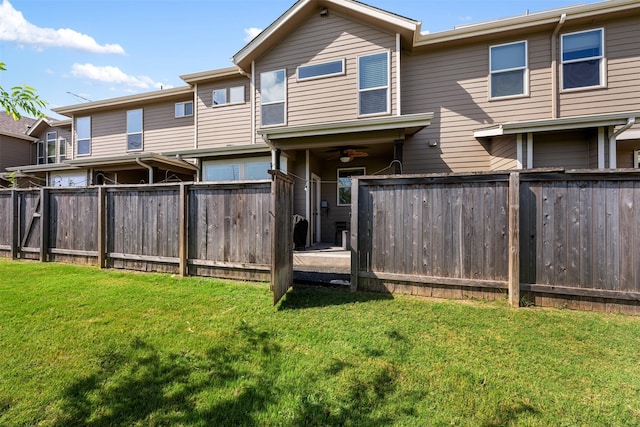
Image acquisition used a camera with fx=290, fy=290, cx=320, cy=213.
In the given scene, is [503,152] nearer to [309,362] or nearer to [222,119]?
[309,362]

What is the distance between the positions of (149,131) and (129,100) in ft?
5.03

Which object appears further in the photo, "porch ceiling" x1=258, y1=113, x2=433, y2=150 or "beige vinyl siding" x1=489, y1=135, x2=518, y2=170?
"beige vinyl siding" x1=489, y1=135, x2=518, y2=170

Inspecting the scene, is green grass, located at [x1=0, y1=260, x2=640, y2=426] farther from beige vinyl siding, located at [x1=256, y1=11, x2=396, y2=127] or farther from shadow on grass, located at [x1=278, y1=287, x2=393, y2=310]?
beige vinyl siding, located at [x1=256, y1=11, x2=396, y2=127]

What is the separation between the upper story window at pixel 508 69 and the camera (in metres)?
7.80

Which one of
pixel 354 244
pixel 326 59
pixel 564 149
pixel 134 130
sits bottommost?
pixel 354 244

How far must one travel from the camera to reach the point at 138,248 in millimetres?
5512

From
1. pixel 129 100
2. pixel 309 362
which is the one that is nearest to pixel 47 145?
pixel 129 100

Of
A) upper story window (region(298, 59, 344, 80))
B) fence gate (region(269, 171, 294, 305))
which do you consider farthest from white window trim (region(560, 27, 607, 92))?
fence gate (region(269, 171, 294, 305))

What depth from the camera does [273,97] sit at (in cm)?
923

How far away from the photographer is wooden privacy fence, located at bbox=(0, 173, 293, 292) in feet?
15.6

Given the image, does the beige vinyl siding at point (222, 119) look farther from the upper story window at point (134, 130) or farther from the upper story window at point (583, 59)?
the upper story window at point (583, 59)

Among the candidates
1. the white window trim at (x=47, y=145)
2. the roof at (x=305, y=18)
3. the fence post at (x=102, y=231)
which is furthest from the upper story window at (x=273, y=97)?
the white window trim at (x=47, y=145)

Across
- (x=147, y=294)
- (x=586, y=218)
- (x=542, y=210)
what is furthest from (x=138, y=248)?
(x=586, y=218)

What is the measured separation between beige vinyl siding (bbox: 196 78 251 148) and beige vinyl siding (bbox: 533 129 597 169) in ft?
27.1
